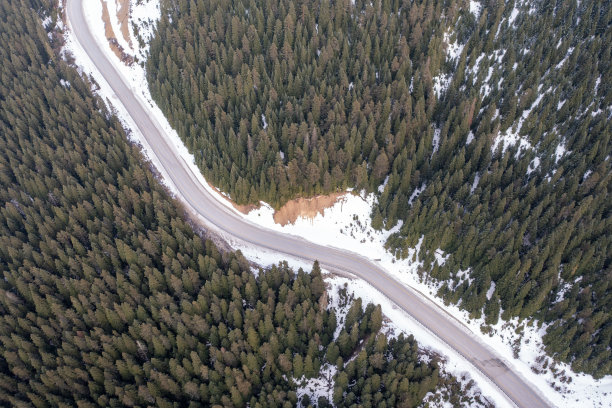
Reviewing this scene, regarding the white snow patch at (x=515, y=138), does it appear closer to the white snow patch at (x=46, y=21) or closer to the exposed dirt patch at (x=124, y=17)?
the exposed dirt patch at (x=124, y=17)

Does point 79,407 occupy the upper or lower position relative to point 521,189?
lower

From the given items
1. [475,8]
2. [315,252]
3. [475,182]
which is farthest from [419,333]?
[475,8]

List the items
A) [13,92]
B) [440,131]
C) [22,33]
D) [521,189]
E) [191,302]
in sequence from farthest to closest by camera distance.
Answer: [22,33] < [13,92] < [440,131] < [521,189] < [191,302]

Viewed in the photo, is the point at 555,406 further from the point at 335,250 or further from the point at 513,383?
the point at 335,250

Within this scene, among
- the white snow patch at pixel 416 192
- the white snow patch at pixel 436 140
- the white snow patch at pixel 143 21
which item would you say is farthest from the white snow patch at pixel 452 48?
the white snow patch at pixel 143 21

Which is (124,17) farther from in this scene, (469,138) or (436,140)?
(469,138)

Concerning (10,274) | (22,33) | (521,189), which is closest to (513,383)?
(521,189)

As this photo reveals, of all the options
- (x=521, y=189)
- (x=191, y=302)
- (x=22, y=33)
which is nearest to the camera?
(x=191, y=302)
